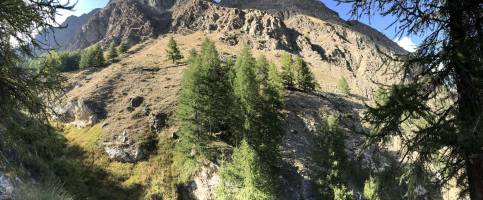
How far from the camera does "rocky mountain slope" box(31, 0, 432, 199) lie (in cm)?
4816

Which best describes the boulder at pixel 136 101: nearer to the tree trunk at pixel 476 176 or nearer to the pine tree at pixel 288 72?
the pine tree at pixel 288 72

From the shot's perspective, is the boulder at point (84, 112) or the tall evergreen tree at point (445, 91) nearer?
the tall evergreen tree at point (445, 91)

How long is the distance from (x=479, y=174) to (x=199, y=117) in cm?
3817

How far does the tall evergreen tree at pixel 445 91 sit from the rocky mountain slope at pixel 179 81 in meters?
0.65

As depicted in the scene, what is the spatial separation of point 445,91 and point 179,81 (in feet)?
228

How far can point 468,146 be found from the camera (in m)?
6.34

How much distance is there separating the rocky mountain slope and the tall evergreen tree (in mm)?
648

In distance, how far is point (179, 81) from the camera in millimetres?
75250

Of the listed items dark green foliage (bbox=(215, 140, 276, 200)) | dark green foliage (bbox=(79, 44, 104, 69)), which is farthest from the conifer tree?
dark green foliage (bbox=(79, 44, 104, 69))

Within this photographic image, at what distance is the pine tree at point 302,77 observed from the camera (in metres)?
79.6

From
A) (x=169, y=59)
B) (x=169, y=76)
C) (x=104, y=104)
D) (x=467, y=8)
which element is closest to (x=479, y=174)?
(x=467, y=8)

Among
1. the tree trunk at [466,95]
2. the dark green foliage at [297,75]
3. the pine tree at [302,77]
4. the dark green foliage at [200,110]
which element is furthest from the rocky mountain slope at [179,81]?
the dark green foliage at [297,75]

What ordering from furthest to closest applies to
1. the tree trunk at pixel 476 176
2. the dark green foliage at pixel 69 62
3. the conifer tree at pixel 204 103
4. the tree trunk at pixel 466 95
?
the dark green foliage at pixel 69 62 < the conifer tree at pixel 204 103 < the tree trunk at pixel 476 176 < the tree trunk at pixel 466 95

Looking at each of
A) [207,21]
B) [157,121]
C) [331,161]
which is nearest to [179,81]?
[157,121]
